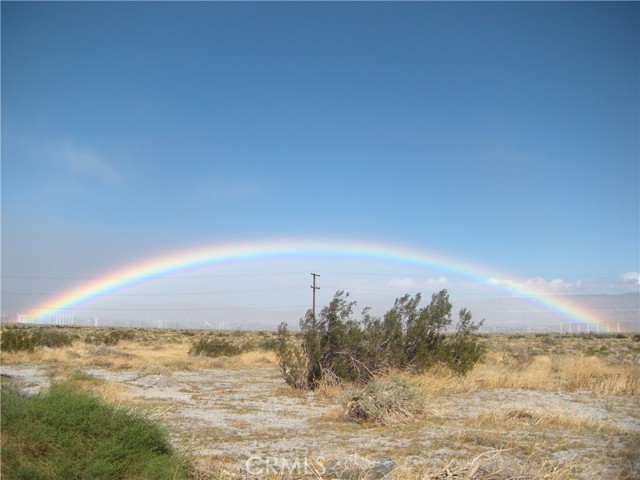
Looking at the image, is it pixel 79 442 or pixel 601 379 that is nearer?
pixel 79 442

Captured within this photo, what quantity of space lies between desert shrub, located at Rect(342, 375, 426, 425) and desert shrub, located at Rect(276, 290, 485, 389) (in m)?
6.61

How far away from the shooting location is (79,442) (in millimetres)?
7113

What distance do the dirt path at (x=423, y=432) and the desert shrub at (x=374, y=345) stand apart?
1971 millimetres

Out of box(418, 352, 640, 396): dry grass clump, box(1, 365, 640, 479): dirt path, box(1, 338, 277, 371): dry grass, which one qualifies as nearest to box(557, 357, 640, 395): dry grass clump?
box(418, 352, 640, 396): dry grass clump

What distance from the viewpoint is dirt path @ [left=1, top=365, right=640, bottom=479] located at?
8.60 meters

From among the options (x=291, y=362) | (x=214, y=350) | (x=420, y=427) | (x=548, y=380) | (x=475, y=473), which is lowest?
(x=214, y=350)

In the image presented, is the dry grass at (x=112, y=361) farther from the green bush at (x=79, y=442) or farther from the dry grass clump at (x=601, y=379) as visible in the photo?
the green bush at (x=79, y=442)

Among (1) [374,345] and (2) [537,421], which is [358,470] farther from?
(1) [374,345]

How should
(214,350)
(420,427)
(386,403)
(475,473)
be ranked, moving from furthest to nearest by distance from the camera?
1. (214,350)
2. (386,403)
3. (420,427)
4. (475,473)

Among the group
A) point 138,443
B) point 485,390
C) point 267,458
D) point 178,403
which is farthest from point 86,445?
point 485,390

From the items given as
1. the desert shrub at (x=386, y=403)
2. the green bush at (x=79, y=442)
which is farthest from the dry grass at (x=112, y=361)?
the green bush at (x=79, y=442)

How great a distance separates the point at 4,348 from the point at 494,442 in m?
30.7

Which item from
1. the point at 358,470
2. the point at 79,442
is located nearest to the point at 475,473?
the point at 358,470

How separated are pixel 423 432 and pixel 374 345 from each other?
9376 mm
